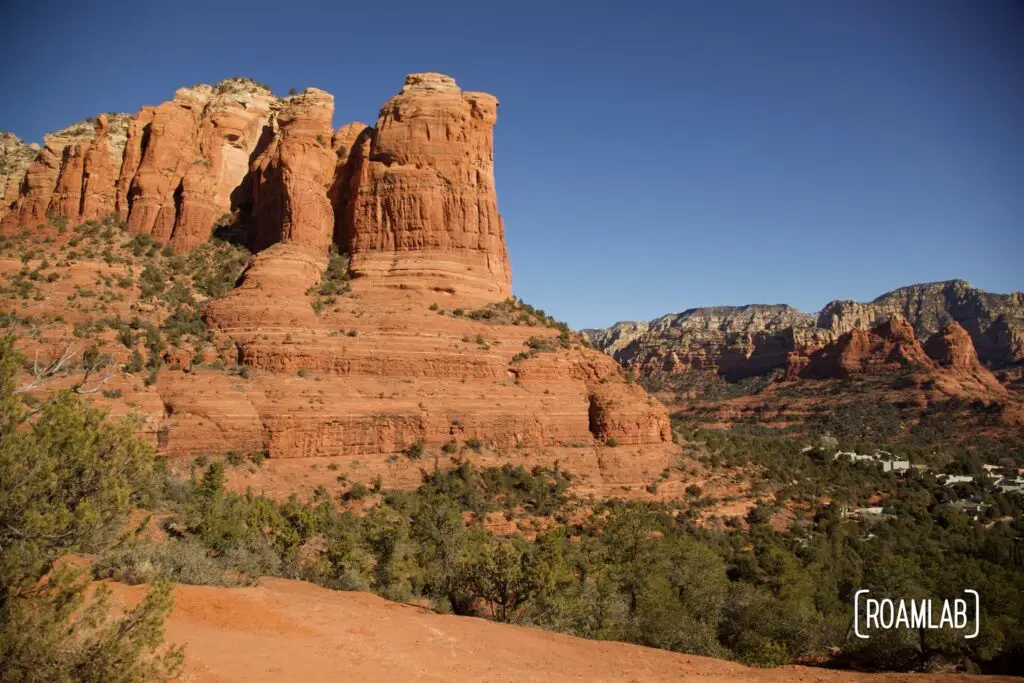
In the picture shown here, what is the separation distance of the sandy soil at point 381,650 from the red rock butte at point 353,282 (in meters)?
18.2

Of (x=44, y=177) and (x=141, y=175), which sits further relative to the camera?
(x=44, y=177)

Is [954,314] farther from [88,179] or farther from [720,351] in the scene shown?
[88,179]

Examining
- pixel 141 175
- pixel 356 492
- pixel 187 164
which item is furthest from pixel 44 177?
pixel 356 492

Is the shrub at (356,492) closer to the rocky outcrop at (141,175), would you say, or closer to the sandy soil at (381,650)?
the sandy soil at (381,650)

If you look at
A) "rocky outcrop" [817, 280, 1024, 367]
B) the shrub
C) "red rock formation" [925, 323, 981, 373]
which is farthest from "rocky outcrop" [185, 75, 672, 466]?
"rocky outcrop" [817, 280, 1024, 367]

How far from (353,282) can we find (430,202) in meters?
8.23

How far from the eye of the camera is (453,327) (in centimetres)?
3800

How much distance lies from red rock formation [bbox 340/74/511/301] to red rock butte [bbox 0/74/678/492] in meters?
0.14

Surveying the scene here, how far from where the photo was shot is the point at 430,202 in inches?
1704

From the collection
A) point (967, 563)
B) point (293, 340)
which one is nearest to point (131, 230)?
point (293, 340)

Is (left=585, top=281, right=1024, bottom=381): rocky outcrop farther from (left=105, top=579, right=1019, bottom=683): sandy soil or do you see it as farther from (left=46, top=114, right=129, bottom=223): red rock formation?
(left=46, top=114, right=129, bottom=223): red rock formation

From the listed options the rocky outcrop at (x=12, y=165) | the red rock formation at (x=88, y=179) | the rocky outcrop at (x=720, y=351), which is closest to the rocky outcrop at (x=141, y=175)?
the red rock formation at (x=88, y=179)

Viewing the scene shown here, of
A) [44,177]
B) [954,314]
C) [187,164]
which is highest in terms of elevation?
[954,314]

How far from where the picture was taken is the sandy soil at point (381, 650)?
33.0 ft
